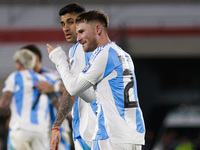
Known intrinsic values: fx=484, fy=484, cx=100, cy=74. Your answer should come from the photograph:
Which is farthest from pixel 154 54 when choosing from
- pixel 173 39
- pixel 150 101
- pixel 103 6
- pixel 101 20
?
pixel 101 20

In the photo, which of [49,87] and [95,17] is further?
[49,87]

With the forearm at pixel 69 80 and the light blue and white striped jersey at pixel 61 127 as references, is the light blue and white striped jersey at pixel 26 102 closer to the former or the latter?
the light blue and white striped jersey at pixel 61 127

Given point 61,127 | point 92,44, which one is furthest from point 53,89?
point 92,44

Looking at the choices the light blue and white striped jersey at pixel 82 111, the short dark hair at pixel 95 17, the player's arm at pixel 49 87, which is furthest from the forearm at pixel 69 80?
the player's arm at pixel 49 87

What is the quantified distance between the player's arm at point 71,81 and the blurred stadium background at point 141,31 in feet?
35.4

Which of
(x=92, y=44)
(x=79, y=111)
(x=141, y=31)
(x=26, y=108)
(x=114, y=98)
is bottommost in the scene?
(x=26, y=108)

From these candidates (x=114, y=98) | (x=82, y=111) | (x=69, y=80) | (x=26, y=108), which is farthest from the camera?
(x=26, y=108)

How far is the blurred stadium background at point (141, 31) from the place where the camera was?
16.0 m

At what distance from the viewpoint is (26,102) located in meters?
6.66

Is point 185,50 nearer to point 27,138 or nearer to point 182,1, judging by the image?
point 182,1

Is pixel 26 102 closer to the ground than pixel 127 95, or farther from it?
closer to the ground

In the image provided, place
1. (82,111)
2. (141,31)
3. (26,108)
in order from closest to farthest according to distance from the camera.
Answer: (82,111), (26,108), (141,31)

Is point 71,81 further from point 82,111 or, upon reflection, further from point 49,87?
point 49,87

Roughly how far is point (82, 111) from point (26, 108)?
8.90 feet
